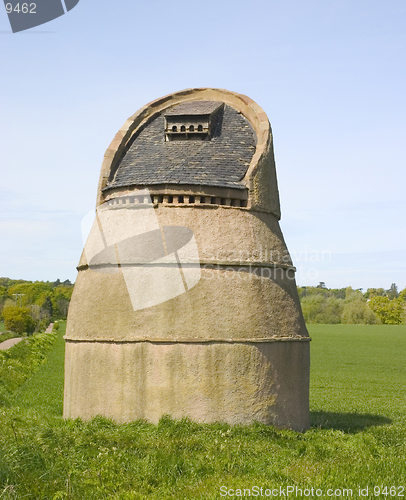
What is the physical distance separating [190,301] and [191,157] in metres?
3.56

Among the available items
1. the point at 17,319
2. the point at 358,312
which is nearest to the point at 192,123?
the point at 17,319

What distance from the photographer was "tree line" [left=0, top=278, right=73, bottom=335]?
228ft

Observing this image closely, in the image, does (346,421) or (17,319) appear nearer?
(346,421)

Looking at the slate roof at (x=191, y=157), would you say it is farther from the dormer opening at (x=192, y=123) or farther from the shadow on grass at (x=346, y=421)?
the shadow on grass at (x=346, y=421)

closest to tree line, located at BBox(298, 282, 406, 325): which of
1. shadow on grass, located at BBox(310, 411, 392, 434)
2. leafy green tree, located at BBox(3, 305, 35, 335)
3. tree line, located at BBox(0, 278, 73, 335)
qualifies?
tree line, located at BBox(0, 278, 73, 335)

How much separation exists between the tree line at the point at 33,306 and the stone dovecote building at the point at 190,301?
5970 cm

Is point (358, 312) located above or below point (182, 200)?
below

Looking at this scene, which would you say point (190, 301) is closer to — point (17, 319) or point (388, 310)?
point (17, 319)

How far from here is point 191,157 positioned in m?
13.5

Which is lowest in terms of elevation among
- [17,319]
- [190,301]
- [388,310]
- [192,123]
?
[17,319]

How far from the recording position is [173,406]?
11562 mm

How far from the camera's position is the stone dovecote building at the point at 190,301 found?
1165cm

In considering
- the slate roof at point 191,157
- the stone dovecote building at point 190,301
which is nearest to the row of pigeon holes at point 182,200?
the stone dovecote building at point 190,301

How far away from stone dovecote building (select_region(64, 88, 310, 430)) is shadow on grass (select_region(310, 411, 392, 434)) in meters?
2.04
